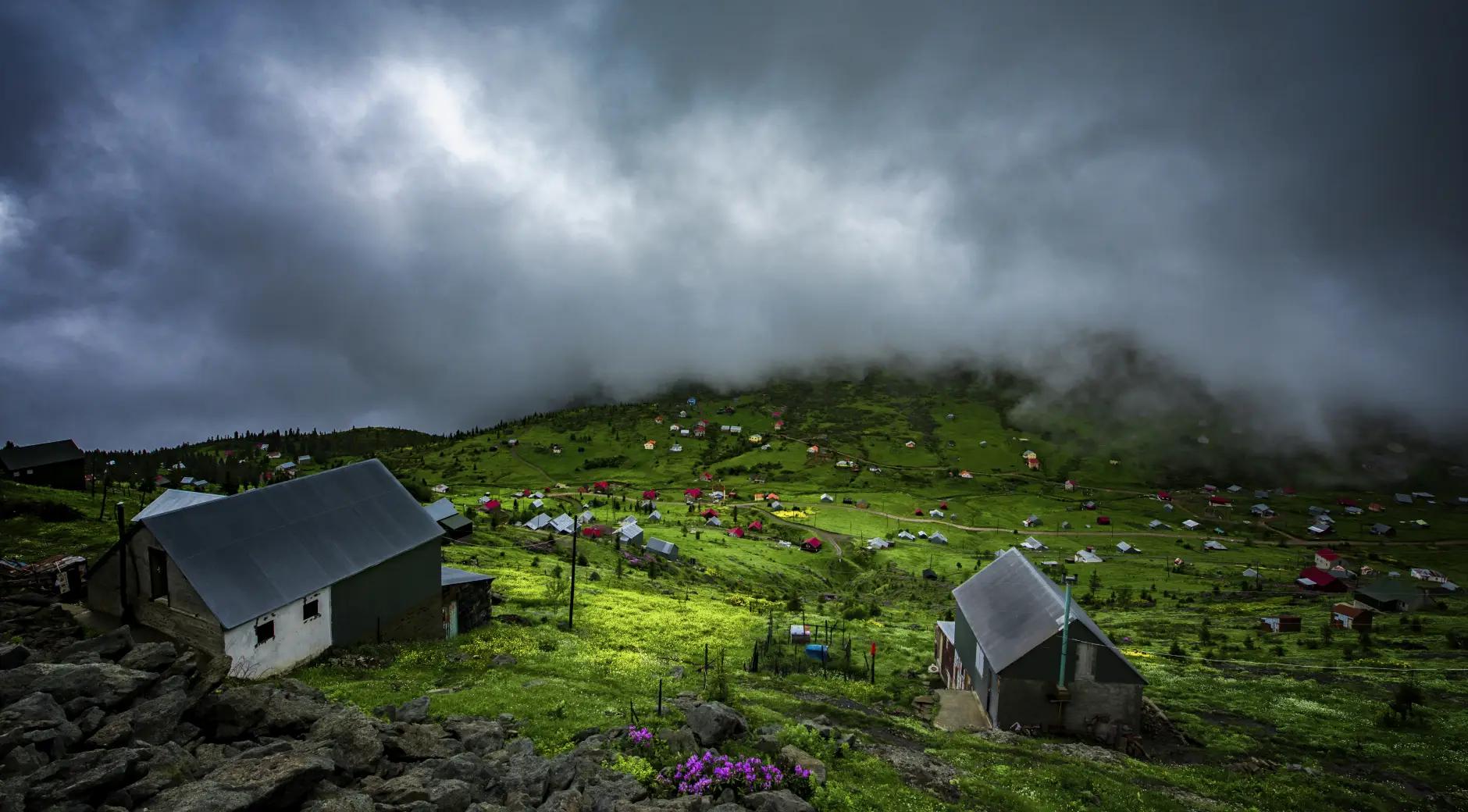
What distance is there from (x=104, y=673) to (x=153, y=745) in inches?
150

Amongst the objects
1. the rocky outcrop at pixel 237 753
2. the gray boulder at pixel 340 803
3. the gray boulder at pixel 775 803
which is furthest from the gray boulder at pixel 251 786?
the gray boulder at pixel 775 803

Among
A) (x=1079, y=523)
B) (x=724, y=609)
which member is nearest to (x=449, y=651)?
(x=724, y=609)

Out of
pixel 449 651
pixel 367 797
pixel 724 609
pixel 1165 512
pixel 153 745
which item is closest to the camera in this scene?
pixel 367 797

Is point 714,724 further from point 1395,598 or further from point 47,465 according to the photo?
point 47,465

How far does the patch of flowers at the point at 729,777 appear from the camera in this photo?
65.2 feet

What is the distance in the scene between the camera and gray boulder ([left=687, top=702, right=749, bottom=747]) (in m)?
24.4

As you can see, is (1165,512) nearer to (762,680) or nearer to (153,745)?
(762,680)

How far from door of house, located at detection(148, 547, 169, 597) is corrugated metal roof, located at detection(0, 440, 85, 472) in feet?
324

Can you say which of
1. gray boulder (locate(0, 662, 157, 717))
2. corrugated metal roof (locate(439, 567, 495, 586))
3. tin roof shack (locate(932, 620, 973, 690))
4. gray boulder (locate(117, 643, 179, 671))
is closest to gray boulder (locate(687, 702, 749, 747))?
gray boulder (locate(0, 662, 157, 717))

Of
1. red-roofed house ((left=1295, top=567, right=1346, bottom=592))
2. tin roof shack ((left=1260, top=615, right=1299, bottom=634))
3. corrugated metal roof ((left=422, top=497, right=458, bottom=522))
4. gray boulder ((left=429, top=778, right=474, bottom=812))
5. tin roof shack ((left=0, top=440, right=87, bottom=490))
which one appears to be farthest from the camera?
red-roofed house ((left=1295, top=567, right=1346, bottom=592))

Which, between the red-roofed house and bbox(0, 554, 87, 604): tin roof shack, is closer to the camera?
bbox(0, 554, 87, 604): tin roof shack

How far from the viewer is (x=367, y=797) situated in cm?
1625

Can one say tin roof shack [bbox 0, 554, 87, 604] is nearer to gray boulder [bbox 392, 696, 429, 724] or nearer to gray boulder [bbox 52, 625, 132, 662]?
gray boulder [bbox 52, 625, 132, 662]

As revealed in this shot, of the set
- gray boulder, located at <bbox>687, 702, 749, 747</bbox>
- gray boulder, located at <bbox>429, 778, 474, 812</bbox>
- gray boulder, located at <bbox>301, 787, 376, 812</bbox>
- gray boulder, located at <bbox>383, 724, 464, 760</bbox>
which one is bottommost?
gray boulder, located at <bbox>687, 702, 749, 747</bbox>
